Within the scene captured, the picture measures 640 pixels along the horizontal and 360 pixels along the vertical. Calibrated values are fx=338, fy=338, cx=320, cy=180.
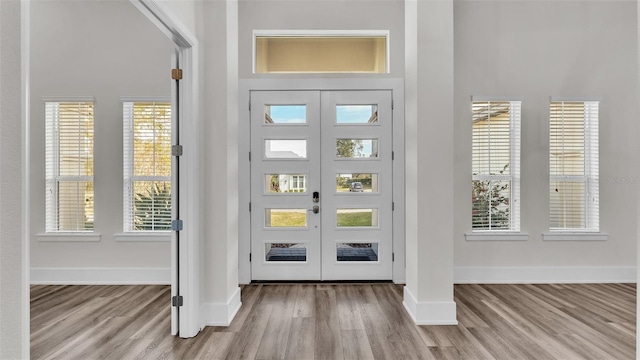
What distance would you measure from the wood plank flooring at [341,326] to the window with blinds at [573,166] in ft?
2.71

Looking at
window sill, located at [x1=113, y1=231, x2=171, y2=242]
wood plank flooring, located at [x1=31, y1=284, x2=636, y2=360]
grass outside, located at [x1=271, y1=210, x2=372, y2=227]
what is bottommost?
wood plank flooring, located at [x1=31, y1=284, x2=636, y2=360]

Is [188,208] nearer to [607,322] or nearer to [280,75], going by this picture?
[280,75]

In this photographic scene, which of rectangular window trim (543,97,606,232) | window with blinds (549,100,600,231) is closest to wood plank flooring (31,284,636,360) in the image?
rectangular window trim (543,97,606,232)

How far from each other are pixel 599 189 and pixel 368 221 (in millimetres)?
2887

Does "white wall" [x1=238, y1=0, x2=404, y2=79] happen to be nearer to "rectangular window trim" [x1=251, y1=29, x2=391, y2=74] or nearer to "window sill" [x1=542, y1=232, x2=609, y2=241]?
"rectangular window trim" [x1=251, y1=29, x2=391, y2=74]

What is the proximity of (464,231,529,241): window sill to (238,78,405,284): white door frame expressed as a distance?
0.84 metres

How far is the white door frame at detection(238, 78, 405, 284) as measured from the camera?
412cm

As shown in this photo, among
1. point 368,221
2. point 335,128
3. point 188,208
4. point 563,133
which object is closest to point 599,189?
point 563,133

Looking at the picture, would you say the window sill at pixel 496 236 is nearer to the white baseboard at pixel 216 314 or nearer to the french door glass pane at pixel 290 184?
the french door glass pane at pixel 290 184

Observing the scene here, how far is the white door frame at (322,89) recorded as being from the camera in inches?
162

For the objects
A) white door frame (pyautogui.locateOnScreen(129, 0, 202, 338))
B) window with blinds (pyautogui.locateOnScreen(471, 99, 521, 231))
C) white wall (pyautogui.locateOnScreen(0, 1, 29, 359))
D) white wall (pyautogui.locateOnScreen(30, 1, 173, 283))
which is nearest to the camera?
white wall (pyautogui.locateOnScreen(0, 1, 29, 359))

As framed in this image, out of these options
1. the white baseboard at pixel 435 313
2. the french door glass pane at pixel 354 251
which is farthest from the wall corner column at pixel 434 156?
the french door glass pane at pixel 354 251

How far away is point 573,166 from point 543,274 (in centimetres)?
139

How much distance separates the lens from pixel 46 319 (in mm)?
3135
